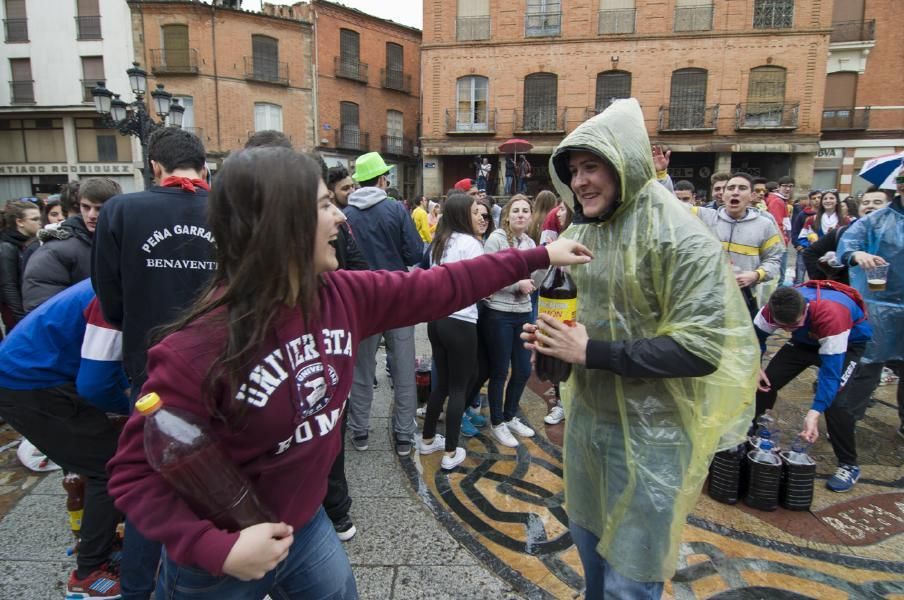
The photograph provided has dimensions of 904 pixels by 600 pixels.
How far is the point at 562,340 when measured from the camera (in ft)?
5.33

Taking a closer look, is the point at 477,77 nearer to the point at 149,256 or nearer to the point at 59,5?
the point at 59,5

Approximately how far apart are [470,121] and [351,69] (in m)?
7.62

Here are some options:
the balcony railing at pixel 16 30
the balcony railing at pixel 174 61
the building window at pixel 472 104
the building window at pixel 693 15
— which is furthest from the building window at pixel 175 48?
the building window at pixel 693 15

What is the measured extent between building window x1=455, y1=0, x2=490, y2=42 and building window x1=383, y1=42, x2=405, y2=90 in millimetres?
6557

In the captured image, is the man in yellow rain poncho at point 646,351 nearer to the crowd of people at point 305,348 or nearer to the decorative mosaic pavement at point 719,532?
the crowd of people at point 305,348

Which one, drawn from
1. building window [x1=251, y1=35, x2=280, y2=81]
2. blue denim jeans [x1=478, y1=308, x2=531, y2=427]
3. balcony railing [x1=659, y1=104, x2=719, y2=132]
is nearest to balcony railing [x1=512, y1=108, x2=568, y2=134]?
balcony railing [x1=659, y1=104, x2=719, y2=132]

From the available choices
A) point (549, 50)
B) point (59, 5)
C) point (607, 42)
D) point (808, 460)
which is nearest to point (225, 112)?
point (59, 5)

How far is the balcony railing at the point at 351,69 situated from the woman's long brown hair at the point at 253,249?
1030 inches

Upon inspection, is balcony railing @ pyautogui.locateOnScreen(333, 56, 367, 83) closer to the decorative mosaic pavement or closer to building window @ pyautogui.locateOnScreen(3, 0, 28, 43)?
building window @ pyautogui.locateOnScreen(3, 0, 28, 43)

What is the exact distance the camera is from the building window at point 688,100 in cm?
1991

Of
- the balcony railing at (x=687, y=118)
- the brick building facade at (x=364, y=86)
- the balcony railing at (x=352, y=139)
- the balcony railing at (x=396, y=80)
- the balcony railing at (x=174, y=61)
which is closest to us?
the balcony railing at (x=687, y=118)

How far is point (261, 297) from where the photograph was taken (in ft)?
3.87

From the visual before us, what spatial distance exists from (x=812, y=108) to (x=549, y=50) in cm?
1021

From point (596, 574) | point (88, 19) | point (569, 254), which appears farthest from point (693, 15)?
point (88, 19)
